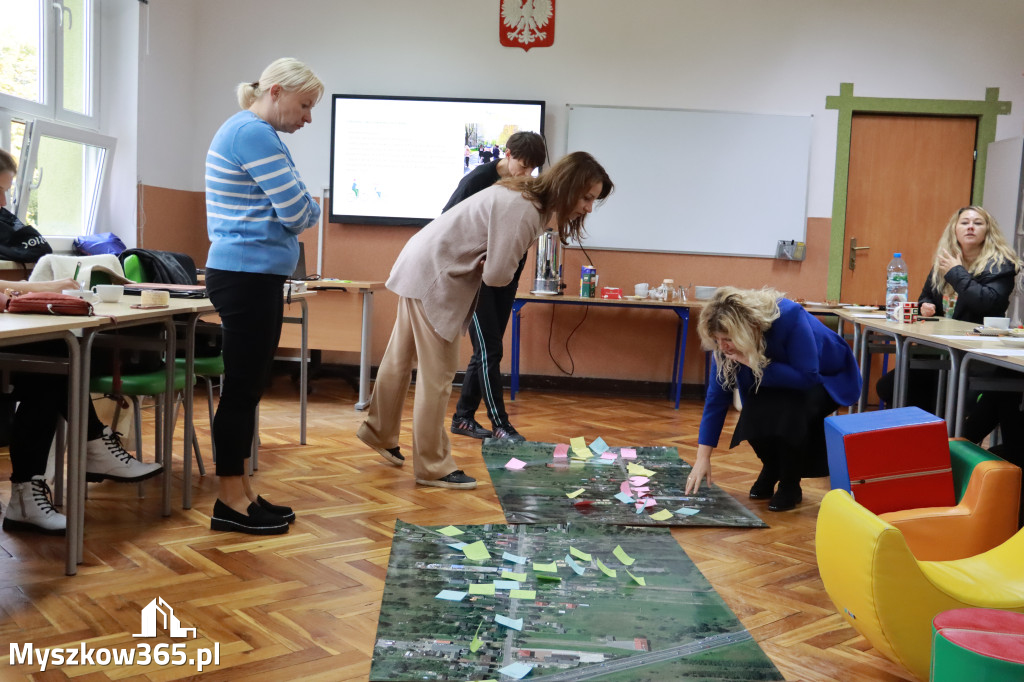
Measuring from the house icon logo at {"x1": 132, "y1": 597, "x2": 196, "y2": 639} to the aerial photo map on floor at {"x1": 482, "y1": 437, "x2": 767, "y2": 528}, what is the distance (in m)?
1.08

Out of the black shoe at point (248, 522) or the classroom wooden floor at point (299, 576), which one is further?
the black shoe at point (248, 522)

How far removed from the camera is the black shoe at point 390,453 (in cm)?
327

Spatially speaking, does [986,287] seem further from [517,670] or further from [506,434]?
[517,670]

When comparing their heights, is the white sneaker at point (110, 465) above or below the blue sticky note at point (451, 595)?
above

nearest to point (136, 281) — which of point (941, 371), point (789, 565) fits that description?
point (789, 565)

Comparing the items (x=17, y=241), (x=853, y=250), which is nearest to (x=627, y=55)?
(x=853, y=250)

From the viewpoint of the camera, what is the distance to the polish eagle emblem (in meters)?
5.62

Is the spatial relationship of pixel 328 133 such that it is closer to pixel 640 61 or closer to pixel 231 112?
pixel 231 112

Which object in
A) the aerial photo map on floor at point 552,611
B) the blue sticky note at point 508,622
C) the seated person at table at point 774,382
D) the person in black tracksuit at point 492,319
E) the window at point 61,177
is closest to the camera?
Result: the aerial photo map on floor at point 552,611

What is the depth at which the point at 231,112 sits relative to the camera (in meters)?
5.69

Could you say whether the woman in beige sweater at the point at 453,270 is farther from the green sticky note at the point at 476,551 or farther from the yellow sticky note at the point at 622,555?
the yellow sticky note at the point at 622,555

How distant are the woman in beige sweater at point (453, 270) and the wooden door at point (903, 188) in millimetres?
3504

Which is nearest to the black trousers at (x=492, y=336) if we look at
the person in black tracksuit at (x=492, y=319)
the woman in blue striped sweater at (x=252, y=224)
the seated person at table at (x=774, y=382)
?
the person in black tracksuit at (x=492, y=319)

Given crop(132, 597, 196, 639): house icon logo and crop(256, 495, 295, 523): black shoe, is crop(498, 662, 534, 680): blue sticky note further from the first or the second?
crop(256, 495, 295, 523): black shoe
